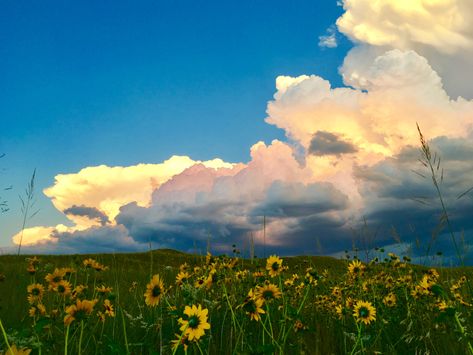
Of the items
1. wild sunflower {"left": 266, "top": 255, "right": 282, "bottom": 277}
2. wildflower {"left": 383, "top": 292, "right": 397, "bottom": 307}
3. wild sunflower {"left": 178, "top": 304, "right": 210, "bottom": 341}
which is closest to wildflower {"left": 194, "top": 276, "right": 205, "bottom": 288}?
wild sunflower {"left": 266, "top": 255, "right": 282, "bottom": 277}

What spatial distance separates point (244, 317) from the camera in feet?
12.1

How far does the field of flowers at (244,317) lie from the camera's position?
2838 mm

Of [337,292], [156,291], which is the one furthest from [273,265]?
[337,292]

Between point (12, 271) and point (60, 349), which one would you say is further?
point (12, 271)

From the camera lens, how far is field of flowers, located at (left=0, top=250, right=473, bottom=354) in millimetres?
2838

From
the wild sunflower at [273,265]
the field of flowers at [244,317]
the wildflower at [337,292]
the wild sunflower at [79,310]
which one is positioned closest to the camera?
the wild sunflower at [79,310]

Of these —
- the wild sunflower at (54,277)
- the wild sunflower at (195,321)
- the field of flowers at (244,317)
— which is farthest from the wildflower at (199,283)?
the wild sunflower at (195,321)

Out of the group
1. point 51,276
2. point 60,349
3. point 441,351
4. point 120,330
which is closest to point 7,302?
point 120,330

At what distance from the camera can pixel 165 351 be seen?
12.4ft

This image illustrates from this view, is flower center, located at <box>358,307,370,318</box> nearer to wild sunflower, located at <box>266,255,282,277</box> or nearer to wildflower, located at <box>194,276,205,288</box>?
wild sunflower, located at <box>266,255,282,277</box>

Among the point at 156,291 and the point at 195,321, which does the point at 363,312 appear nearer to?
the point at 156,291

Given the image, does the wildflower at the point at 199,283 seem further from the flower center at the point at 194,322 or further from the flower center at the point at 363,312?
the flower center at the point at 194,322

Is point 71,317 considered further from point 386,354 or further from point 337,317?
point 337,317

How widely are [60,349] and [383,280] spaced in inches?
176
